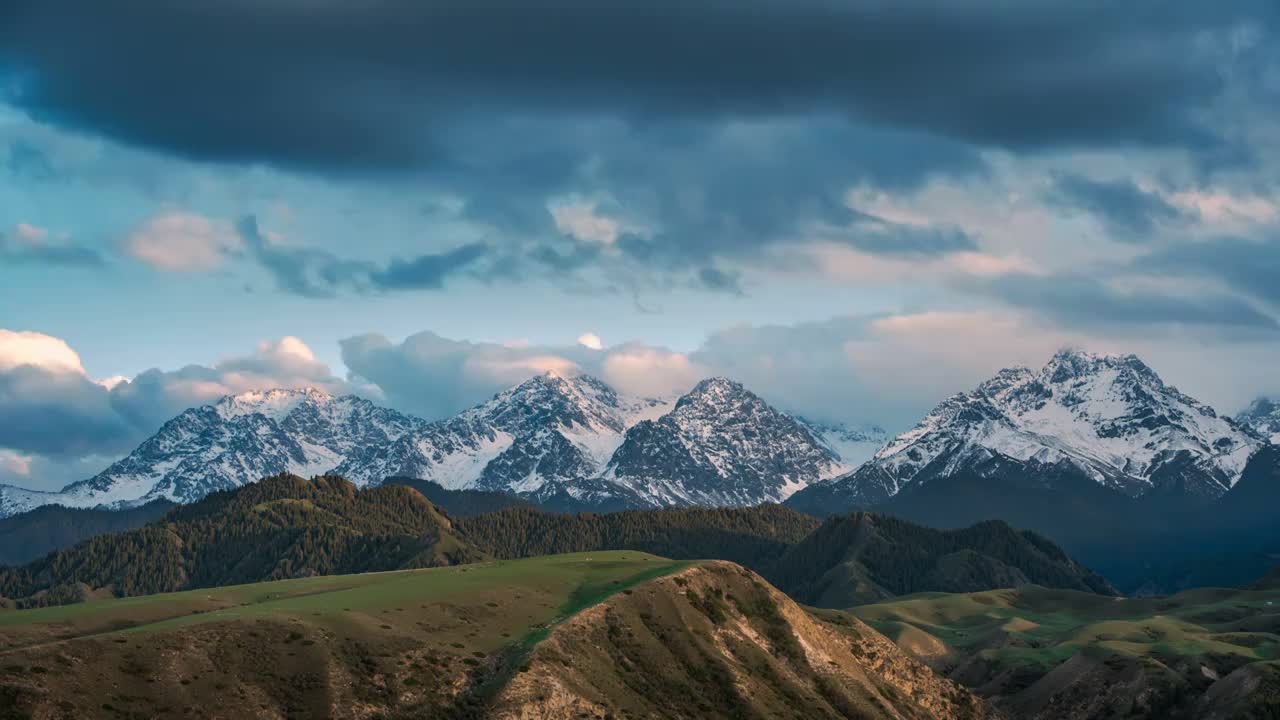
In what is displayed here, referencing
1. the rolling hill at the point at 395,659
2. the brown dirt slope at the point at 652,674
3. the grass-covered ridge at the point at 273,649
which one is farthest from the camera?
the brown dirt slope at the point at 652,674

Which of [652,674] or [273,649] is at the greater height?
[273,649]

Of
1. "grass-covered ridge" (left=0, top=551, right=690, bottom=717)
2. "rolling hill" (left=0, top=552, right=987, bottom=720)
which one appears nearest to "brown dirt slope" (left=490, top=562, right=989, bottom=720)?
"rolling hill" (left=0, top=552, right=987, bottom=720)

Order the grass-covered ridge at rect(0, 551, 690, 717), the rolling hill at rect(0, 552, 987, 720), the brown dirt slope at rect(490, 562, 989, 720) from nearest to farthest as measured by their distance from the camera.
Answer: the grass-covered ridge at rect(0, 551, 690, 717)
the rolling hill at rect(0, 552, 987, 720)
the brown dirt slope at rect(490, 562, 989, 720)

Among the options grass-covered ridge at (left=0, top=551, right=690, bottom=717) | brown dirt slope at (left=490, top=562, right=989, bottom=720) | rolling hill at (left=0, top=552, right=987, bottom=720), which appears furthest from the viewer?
brown dirt slope at (left=490, top=562, right=989, bottom=720)

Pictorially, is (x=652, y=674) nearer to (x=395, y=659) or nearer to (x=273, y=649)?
(x=395, y=659)

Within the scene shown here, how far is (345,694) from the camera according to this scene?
152750 mm

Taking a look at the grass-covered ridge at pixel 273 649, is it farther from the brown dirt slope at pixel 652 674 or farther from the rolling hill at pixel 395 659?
the brown dirt slope at pixel 652 674

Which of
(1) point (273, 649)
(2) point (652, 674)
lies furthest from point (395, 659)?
(2) point (652, 674)

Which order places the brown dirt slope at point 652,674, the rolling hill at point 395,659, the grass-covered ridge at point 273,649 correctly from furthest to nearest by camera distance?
the brown dirt slope at point 652,674, the rolling hill at point 395,659, the grass-covered ridge at point 273,649

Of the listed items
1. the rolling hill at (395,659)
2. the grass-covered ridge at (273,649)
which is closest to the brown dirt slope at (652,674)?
the rolling hill at (395,659)

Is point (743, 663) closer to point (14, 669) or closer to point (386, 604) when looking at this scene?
point (386, 604)

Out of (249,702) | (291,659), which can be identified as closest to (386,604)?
(291,659)

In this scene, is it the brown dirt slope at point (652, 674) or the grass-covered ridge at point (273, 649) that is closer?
the grass-covered ridge at point (273, 649)

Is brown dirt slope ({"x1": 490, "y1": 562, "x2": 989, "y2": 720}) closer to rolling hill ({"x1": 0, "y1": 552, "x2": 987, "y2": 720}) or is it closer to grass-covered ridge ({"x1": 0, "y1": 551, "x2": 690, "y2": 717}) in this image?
rolling hill ({"x1": 0, "y1": 552, "x2": 987, "y2": 720})
